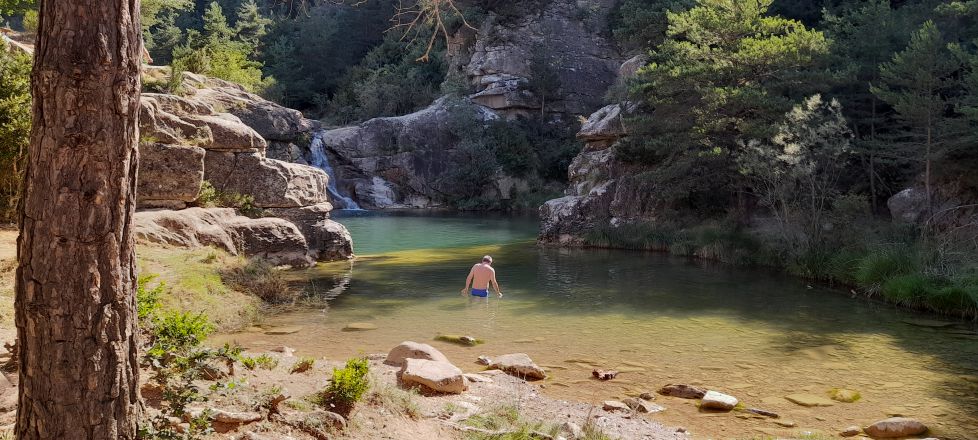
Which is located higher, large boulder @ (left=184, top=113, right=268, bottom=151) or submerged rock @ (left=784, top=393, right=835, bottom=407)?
large boulder @ (left=184, top=113, right=268, bottom=151)

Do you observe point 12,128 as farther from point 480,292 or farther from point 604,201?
point 604,201

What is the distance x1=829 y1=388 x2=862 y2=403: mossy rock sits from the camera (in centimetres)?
748

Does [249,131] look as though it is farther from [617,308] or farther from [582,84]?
[582,84]

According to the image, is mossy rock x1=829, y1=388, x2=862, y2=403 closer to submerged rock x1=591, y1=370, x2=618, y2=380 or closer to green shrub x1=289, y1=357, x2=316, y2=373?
submerged rock x1=591, y1=370, x2=618, y2=380

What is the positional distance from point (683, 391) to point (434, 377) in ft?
9.32

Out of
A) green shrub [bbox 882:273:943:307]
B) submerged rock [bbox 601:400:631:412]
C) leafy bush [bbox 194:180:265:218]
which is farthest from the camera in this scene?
leafy bush [bbox 194:180:265:218]

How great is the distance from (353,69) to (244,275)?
41.4 m

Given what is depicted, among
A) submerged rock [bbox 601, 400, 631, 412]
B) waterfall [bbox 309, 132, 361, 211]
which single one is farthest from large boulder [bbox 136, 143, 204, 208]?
waterfall [bbox 309, 132, 361, 211]

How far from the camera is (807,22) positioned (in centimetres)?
2883

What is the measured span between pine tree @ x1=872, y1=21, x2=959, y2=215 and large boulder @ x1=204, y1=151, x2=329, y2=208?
48.3 ft

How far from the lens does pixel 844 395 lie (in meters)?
7.60

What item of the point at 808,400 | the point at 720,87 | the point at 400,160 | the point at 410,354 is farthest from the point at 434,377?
the point at 400,160

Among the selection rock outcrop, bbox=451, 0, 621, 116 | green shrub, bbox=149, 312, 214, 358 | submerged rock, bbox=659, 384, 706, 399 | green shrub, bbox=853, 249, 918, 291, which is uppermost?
rock outcrop, bbox=451, 0, 621, 116

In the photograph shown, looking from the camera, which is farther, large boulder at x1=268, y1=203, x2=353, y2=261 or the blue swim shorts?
large boulder at x1=268, y1=203, x2=353, y2=261
